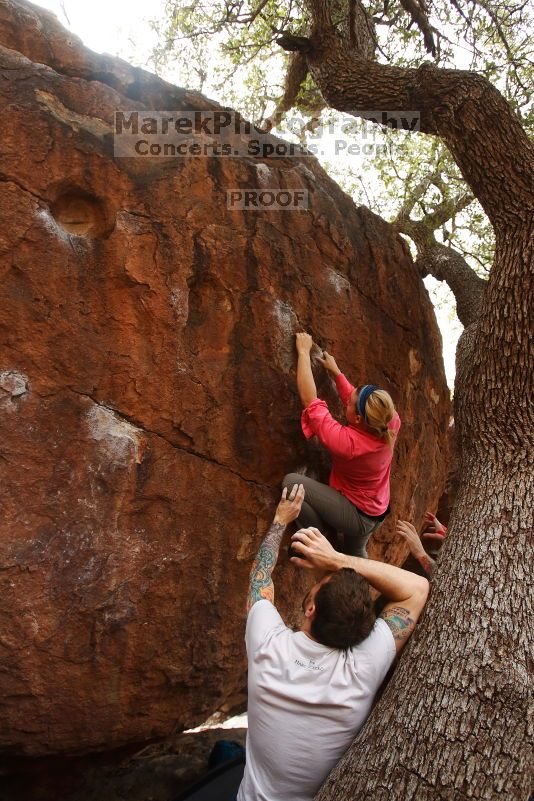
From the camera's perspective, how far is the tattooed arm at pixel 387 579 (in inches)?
118

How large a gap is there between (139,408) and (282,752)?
6.74 feet

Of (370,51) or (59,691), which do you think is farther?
(370,51)

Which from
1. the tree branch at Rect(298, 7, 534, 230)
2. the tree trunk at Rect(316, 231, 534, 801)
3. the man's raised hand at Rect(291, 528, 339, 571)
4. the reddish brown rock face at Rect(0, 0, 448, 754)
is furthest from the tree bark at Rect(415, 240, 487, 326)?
the man's raised hand at Rect(291, 528, 339, 571)

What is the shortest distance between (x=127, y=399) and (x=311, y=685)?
6.46 ft

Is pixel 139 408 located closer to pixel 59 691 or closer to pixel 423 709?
pixel 59 691

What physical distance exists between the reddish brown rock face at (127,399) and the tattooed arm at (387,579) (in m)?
0.97

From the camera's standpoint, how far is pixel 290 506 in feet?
11.8

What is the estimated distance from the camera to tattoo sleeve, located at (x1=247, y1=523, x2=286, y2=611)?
Result: 2977 mm

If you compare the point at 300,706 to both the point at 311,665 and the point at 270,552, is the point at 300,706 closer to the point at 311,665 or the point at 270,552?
the point at 311,665

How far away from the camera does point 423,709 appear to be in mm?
2615

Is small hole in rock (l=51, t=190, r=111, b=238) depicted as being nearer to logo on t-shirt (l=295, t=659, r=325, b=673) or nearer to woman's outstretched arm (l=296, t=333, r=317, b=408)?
woman's outstretched arm (l=296, t=333, r=317, b=408)

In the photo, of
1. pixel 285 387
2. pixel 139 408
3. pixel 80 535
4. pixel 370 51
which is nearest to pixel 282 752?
pixel 80 535

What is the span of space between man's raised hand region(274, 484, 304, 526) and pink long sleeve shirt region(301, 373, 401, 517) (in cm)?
34

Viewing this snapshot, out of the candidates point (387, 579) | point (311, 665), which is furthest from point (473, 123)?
point (311, 665)
